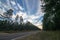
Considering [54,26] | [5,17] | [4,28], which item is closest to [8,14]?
[5,17]

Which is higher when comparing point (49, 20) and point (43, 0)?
point (43, 0)

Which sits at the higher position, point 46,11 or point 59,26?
point 46,11

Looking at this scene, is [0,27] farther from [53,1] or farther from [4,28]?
[53,1]

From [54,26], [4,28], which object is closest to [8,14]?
[4,28]

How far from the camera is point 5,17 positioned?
305 feet

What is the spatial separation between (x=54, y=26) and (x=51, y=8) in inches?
214

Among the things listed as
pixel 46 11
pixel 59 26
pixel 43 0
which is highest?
pixel 43 0

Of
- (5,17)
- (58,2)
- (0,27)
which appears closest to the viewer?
(58,2)

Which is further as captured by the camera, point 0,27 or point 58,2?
point 0,27

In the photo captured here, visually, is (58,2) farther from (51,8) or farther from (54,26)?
(54,26)

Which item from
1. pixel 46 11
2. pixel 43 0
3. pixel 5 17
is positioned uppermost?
pixel 5 17

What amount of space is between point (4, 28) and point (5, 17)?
54.2ft

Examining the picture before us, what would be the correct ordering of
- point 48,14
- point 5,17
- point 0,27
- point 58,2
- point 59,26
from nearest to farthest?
point 58,2 → point 48,14 → point 59,26 → point 0,27 → point 5,17

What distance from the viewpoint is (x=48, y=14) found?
19406 millimetres
